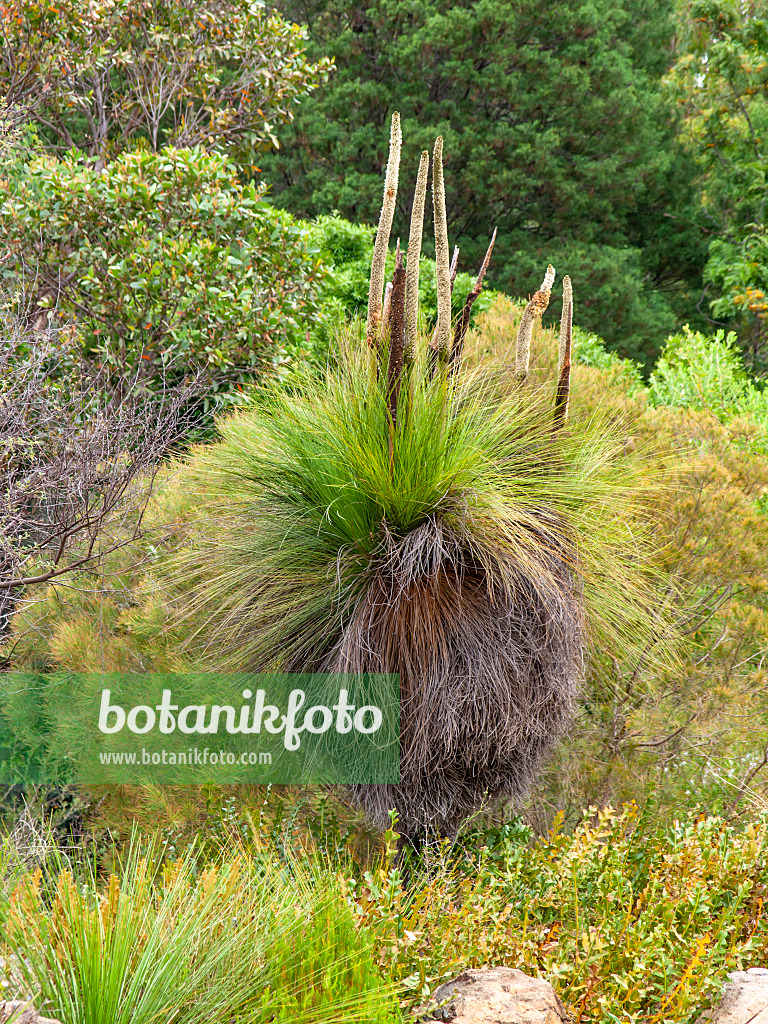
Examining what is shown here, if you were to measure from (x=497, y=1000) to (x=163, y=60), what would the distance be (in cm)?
741

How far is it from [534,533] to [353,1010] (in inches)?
56.2

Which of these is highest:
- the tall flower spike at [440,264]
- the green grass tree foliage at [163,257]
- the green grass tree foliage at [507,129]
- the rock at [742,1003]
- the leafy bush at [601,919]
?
the green grass tree foliage at [507,129]

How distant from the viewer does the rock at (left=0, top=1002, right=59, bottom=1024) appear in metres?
1.56

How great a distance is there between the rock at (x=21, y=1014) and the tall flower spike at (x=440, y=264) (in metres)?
2.14

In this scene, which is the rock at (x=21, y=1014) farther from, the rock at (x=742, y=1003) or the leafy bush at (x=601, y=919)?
the rock at (x=742, y=1003)

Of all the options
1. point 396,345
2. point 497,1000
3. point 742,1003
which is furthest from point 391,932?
point 396,345

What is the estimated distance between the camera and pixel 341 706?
2.49 m

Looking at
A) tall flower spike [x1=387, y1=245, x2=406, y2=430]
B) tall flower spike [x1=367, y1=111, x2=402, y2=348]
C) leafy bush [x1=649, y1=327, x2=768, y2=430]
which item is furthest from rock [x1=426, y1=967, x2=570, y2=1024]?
leafy bush [x1=649, y1=327, x2=768, y2=430]

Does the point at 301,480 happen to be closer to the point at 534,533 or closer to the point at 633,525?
the point at 534,533

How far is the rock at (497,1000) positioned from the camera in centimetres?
184

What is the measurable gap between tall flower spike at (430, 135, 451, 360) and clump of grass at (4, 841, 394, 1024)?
176 centimetres

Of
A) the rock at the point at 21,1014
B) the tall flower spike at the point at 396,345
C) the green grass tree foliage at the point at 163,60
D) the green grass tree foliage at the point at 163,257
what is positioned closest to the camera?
the rock at the point at 21,1014

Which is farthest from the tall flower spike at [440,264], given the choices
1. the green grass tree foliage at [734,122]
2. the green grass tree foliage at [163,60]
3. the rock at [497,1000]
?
the green grass tree foliage at [734,122]

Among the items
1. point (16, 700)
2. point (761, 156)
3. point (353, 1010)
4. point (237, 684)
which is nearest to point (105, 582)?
point (16, 700)
